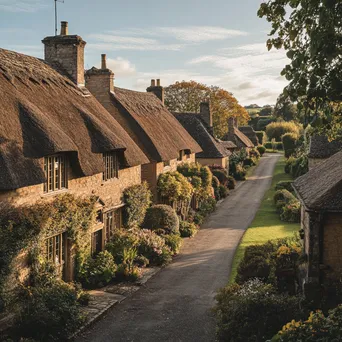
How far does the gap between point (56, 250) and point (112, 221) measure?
4678 mm

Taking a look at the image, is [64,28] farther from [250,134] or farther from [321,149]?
[250,134]

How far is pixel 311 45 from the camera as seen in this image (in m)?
6.60

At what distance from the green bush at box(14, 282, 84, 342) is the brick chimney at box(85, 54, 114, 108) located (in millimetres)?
12777

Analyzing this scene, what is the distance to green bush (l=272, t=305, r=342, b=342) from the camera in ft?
23.7

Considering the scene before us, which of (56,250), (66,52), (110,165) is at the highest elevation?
(66,52)

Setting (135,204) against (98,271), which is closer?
(98,271)

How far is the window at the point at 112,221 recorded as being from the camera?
61.0 feet

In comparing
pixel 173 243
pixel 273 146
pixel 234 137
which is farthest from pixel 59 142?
pixel 273 146

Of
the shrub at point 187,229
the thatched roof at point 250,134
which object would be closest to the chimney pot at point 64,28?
the shrub at point 187,229

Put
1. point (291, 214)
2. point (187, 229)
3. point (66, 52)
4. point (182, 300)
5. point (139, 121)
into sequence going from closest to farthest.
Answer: point (182, 300), point (66, 52), point (139, 121), point (187, 229), point (291, 214)

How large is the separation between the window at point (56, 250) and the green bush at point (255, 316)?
5.78m

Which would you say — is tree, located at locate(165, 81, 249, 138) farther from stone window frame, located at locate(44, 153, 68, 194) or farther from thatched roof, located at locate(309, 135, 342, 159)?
stone window frame, located at locate(44, 153, 68, 194)

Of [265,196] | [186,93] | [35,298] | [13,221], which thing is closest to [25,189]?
[13,221]

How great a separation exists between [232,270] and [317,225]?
253 inches
